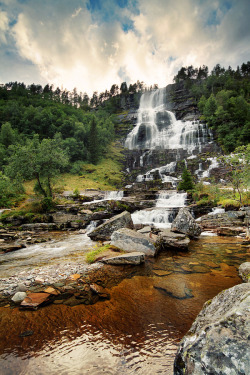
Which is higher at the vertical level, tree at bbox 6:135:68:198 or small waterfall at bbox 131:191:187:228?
tree at bbox 6:135:68:198

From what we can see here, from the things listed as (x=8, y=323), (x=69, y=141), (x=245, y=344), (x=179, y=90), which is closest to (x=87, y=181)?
(x=69, y=141)

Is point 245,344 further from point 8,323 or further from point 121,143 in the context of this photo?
point 121,143

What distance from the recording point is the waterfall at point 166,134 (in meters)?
52.4

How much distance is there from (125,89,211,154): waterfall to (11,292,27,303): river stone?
162 ft

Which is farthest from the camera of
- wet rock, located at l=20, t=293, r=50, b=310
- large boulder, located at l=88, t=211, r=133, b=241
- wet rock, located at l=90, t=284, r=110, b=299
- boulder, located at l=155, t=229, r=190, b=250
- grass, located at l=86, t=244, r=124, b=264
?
large boulder, located at l=88, t=211, r=133, b=241

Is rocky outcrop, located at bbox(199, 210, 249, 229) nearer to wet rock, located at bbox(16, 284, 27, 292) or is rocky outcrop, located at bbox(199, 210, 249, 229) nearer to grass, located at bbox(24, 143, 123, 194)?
wet rock, located at bbox(16, 284, 27, 292)

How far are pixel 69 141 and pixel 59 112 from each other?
21697 millimetres

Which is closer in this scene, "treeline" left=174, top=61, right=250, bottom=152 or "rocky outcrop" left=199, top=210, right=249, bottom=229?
"rocky outcrop" left=199, top=210, right=249, bottom=229

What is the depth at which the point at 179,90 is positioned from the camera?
92.0m

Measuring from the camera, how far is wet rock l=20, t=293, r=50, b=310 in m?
4.39

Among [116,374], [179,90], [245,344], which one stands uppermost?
[179,90]

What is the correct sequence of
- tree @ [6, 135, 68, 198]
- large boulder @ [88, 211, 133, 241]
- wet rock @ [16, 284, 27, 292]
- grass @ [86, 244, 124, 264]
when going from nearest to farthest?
wet rock @ [16, 284, 27, 292]
grass @ [86, 244, 124, 264]
large boulder @ [88, 211, 133, 241]
tree @ [6, 135, 68, 198]

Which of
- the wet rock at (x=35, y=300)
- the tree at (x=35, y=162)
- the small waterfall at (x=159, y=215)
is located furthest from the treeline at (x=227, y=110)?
the wet rock at (x=35, y=300)

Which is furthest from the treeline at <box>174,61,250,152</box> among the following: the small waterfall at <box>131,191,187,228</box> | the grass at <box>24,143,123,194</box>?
the small waterfall at <box>131,191,187,228</box>
